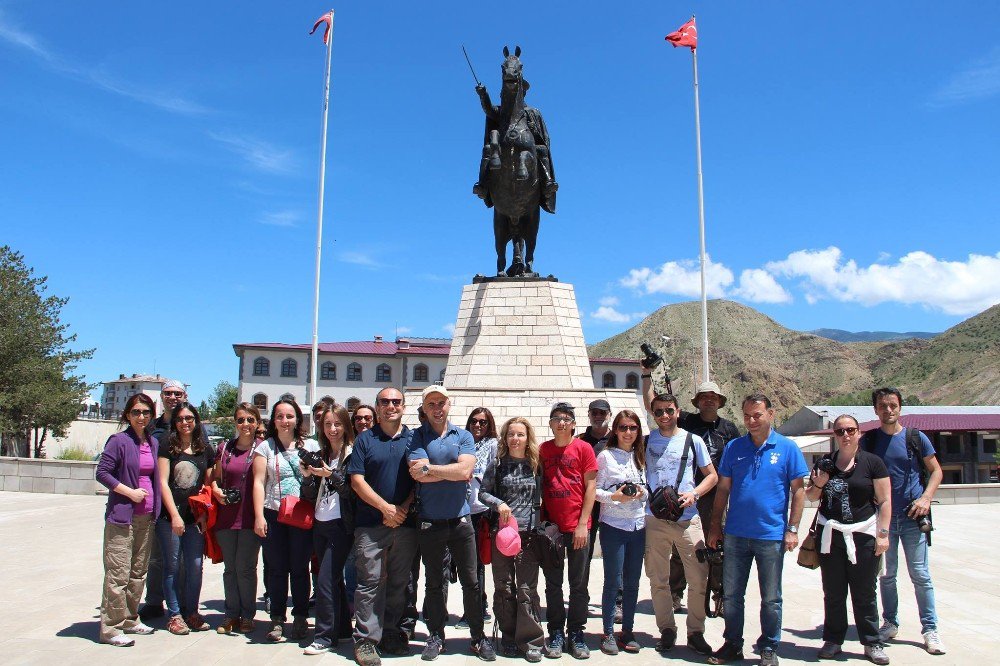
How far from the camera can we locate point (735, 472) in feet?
16.6

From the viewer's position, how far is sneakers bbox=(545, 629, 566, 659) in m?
4.97

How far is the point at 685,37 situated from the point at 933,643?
15.8m

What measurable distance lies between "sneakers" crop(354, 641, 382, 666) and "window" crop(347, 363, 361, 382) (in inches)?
1863

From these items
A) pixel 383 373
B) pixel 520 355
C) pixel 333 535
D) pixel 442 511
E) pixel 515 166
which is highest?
pixel 515 166

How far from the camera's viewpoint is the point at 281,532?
17.9ft

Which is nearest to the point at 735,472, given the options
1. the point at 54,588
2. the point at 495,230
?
the point at 54,588

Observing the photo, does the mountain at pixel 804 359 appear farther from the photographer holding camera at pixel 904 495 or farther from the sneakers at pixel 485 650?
the sneakers at pixel 485 650

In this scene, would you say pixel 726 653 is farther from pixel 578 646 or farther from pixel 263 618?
pixel 263 618

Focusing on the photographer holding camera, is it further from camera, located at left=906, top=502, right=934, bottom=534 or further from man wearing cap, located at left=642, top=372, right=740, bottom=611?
man wearing cap, located at left=642, top=372, right=740, bottom=611

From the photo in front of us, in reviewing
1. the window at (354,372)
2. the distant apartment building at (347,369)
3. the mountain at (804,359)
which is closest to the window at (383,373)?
the distant apartment building at (347,369)

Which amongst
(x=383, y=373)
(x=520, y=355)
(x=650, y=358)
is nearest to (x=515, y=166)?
(x=520, y=355)

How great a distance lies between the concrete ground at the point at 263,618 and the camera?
4941 millimetres

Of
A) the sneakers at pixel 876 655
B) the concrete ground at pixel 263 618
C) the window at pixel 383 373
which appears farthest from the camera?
the window at pixel 383 373

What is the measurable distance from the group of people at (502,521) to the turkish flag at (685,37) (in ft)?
47.1
